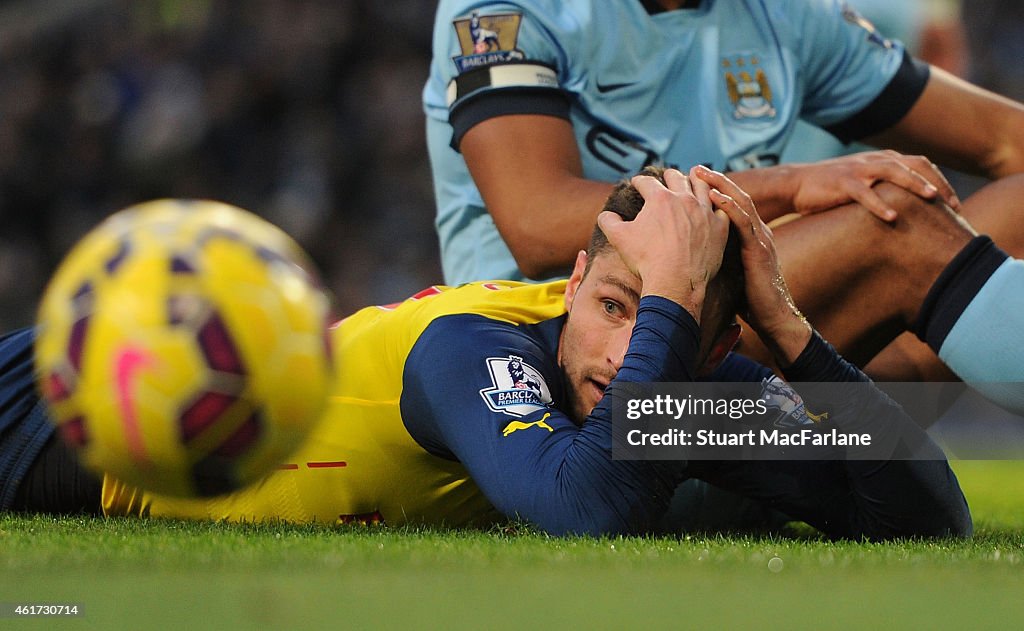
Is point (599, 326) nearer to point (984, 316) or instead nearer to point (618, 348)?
point (618, 348)

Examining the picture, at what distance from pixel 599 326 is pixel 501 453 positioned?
34 cm

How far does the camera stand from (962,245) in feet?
9.61

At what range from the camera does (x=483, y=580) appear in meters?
1.97

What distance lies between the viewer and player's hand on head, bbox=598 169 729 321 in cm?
249

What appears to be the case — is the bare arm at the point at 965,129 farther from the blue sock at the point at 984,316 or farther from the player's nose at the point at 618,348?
the player's nose at the point at 618,348

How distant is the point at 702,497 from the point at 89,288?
159 cm

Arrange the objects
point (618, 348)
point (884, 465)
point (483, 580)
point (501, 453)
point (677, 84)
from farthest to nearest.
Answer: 1. point (677, 84)
2. point (884, 465)
3. point (618, 348)
4. point (501, 453)
5. point (483, 580)

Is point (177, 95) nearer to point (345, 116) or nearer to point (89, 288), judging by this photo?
point (345, 116)

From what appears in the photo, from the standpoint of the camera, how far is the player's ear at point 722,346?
8.91ft

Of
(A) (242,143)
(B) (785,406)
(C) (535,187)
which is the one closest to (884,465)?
(B) (785,406)

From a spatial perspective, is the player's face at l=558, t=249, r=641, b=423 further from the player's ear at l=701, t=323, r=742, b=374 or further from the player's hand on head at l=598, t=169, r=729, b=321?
the player's ear at l=701, t=323, r=742, b=374

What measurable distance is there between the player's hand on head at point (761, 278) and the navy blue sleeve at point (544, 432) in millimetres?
210

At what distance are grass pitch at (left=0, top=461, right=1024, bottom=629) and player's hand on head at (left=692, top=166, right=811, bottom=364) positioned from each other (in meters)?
0.39

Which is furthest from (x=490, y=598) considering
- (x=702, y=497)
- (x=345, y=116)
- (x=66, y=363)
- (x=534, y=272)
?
(x=345, y=116)
